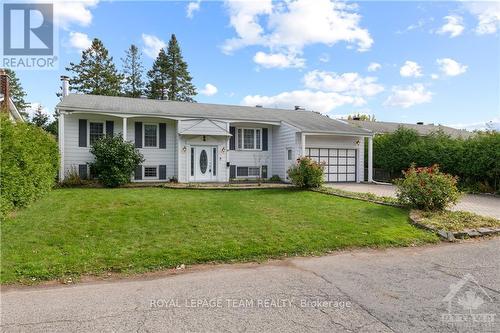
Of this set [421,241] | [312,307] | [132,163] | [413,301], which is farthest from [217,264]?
[132,163]

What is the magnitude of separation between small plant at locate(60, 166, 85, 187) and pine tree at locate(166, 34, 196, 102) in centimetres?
2695

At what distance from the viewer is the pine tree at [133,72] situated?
40.3 metres

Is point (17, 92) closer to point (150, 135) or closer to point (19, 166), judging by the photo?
point (150, 135)

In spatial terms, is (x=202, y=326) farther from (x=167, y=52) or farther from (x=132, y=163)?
(x=167, y=52)

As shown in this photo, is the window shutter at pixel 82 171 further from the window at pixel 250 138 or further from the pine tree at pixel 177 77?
the pine tree at pixel 177 77

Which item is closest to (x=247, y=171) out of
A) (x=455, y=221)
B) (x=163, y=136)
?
(x=163, y=136)

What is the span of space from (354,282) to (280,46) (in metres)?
16.0

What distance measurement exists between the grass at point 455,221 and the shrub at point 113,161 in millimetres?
12182

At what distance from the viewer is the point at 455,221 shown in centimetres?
850

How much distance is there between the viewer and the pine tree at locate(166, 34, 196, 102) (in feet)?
136

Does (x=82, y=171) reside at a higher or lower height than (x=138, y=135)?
lower

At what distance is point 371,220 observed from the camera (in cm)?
860

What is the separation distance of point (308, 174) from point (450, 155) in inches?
326

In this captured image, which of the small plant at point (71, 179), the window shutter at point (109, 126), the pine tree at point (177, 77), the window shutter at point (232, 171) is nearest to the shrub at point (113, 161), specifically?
the small plant at point (71, 179)
